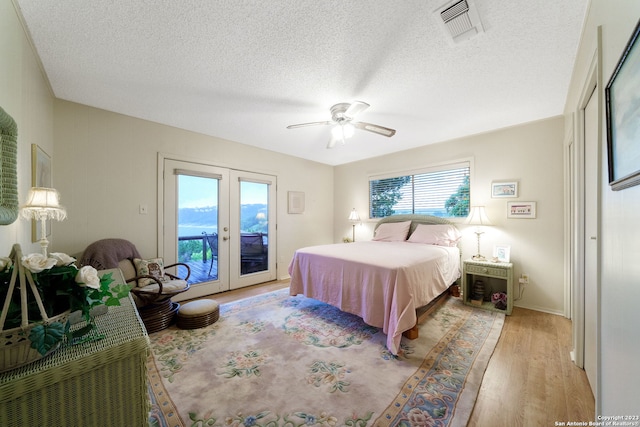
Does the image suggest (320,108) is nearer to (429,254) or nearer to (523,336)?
(429,254)

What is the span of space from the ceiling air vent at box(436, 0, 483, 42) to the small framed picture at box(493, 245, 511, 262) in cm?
276

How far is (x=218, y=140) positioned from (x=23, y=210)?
8.63 feet

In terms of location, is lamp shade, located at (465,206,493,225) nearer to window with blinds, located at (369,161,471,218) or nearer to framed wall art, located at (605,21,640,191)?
window with blinds, located at (369,161,471,218)

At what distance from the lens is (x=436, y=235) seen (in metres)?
3.66

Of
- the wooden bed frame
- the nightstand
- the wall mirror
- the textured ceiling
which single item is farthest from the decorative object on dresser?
the nightstand

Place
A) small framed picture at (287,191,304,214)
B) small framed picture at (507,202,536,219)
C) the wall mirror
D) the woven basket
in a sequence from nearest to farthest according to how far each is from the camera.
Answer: the woven basket → the wall mirror → small framed picture at (507,202,536,219) → small framed picture at (287,191,304,214)

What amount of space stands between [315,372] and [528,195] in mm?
3412

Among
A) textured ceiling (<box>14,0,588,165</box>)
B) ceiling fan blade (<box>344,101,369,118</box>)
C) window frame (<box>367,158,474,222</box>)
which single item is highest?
textured ceiling (<box>14,0,588,165</box>)

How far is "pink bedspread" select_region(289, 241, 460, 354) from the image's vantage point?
217 cm

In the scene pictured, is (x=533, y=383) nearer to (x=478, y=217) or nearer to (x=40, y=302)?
(x=478, y=217)

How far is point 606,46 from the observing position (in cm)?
110

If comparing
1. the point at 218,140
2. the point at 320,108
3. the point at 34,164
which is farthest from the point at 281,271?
the point at 34,164

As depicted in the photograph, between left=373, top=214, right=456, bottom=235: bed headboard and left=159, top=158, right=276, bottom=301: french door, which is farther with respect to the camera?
left=373, top=214, right=456, bottom=235: bed headboard

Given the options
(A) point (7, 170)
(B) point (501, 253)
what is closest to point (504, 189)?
(B) point (501, 253)
